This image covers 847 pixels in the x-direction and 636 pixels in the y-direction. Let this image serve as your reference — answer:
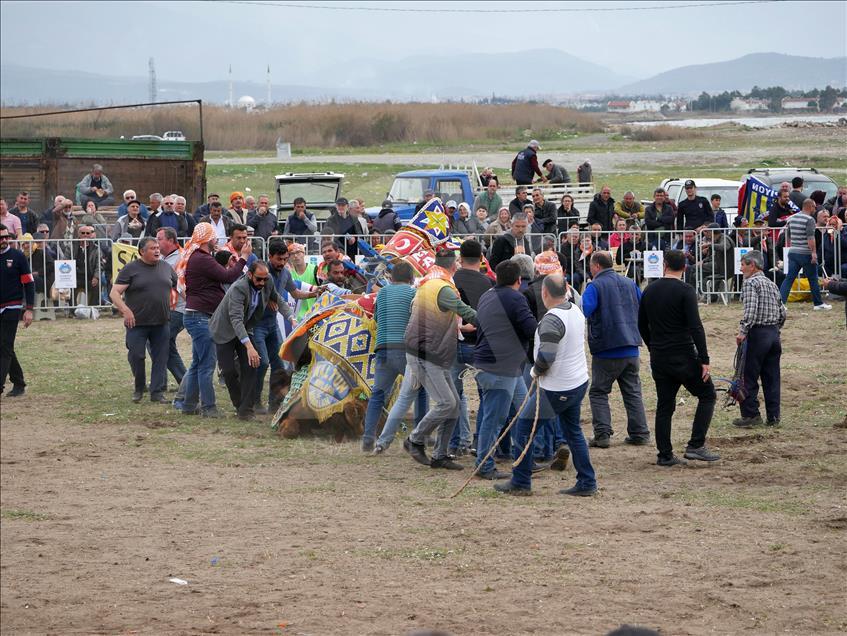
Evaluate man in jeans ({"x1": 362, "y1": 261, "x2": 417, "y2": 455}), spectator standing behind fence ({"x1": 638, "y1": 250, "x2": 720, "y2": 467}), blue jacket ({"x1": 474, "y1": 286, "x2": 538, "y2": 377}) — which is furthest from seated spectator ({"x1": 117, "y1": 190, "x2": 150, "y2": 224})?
spectator standing behind fence ({"x1": 638, "y1": 250, "x2": 720, "y2": 467})

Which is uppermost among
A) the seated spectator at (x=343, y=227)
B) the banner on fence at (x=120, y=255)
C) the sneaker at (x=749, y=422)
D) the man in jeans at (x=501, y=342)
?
the seated spectator at (x=343, y=227)

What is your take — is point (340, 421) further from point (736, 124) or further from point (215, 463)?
point (736, 124)

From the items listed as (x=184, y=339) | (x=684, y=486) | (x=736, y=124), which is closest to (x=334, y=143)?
(x=736, y=124)

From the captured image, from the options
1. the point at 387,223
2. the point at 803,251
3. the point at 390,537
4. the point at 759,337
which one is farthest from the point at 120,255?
the point at 390,537

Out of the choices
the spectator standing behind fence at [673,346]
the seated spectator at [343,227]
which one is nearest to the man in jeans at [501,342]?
the spectator standing behind fence at [673,346]

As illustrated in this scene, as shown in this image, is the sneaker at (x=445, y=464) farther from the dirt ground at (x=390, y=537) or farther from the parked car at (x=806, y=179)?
the parked car at (x=806, y=179)

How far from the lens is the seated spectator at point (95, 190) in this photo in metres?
23.8

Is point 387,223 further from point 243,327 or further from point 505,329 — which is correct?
point 505,329

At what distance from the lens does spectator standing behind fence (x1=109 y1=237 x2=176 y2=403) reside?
42.8 feet

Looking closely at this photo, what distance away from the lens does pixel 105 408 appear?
13086 mm

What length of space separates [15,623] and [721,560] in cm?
445

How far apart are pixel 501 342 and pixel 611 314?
1.70m

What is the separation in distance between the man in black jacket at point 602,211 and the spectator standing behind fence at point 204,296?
34.4ft

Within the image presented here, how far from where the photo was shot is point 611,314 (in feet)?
36.4
